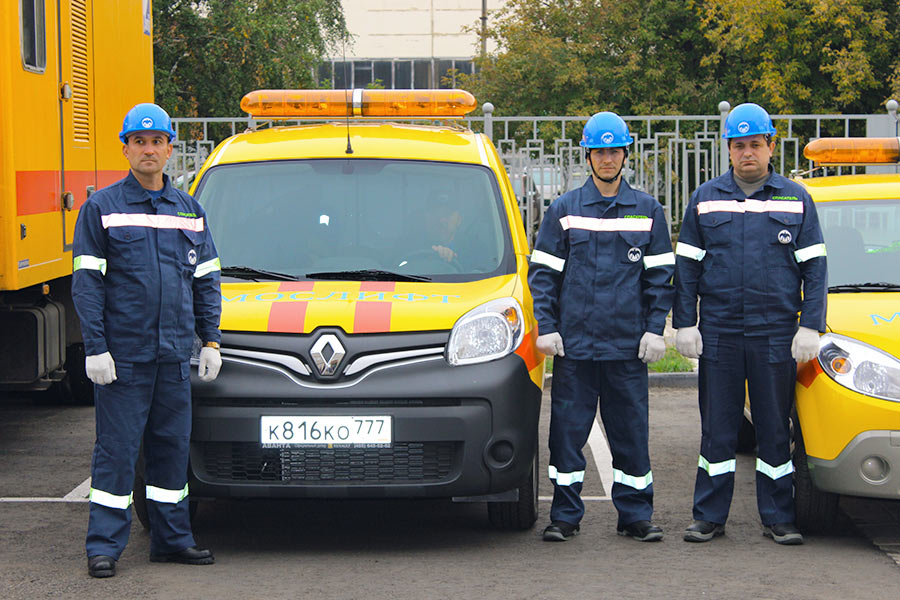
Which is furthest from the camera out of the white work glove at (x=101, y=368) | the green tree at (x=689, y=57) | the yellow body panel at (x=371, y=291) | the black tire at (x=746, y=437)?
the green tree at (x=689, y=57)

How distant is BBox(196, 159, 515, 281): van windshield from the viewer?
5.93m

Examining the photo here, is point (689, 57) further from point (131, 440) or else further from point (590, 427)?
point (131, 440)

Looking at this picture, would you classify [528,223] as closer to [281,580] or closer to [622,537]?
[622,537]

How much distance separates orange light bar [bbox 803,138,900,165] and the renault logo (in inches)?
125

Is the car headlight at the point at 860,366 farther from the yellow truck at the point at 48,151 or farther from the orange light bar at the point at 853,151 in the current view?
the yellow truck at the point at 48,151

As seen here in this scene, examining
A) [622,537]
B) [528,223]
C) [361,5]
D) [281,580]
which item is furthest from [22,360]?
[361,5]

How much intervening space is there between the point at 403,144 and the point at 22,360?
2.53m

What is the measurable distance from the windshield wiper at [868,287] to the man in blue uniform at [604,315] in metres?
0.94

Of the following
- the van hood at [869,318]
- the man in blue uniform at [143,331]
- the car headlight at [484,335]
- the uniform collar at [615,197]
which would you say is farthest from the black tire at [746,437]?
the man in blue uniform at [143,331]

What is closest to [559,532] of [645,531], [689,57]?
[645,531]

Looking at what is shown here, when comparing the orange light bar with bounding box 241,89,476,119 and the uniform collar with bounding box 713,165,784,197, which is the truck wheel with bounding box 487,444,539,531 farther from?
the orange light bar with bounding box 241,89,476,119

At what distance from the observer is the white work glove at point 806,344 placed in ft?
18.1

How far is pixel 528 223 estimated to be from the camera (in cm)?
1233

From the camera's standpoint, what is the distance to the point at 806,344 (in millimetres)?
5516
